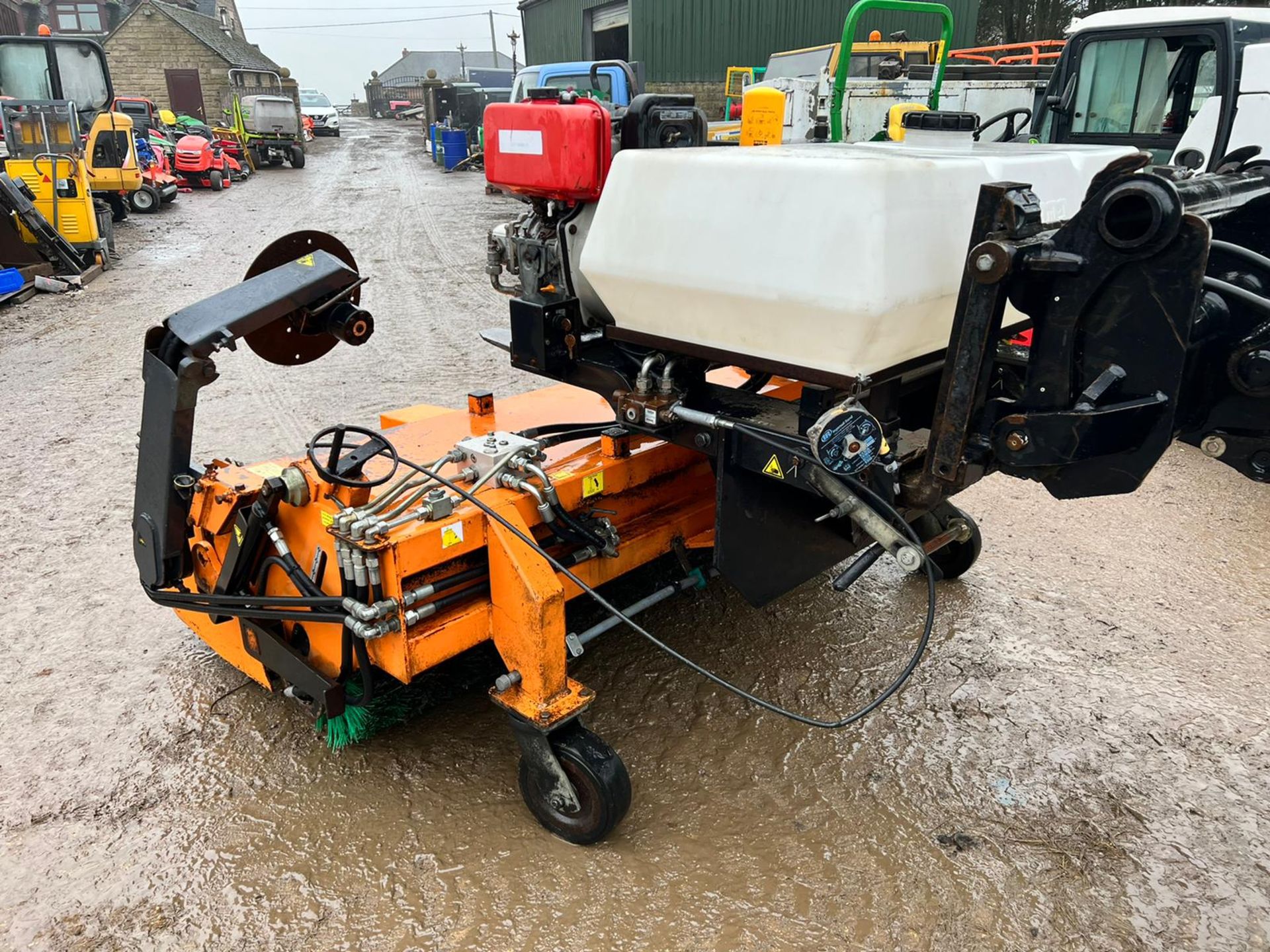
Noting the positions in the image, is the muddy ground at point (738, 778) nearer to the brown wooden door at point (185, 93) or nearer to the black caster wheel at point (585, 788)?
the black caster wheel at point (585, 788)

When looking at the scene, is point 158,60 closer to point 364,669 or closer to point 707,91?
point 707,91

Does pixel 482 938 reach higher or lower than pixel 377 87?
lower

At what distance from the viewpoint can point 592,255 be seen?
2412 millimetres

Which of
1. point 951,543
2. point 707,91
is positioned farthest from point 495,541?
point 707,91

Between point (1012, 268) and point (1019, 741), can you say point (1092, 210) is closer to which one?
point (1012, 268)

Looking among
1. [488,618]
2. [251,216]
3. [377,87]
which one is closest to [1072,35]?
[488,618]

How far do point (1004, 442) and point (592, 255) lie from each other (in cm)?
111

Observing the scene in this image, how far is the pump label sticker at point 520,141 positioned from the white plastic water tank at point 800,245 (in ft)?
1.19

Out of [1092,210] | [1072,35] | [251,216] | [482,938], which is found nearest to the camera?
[1092,210]

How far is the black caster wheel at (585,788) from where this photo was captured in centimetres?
229

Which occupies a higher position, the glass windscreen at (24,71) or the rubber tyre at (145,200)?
the glass windscreen at (24,71)

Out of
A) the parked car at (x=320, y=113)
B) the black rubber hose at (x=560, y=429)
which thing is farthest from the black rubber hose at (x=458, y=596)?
the parked car at (x=320, y=113)

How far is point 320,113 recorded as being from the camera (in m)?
28.2

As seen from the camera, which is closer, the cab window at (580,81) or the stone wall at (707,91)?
the cab window at (580,81)
